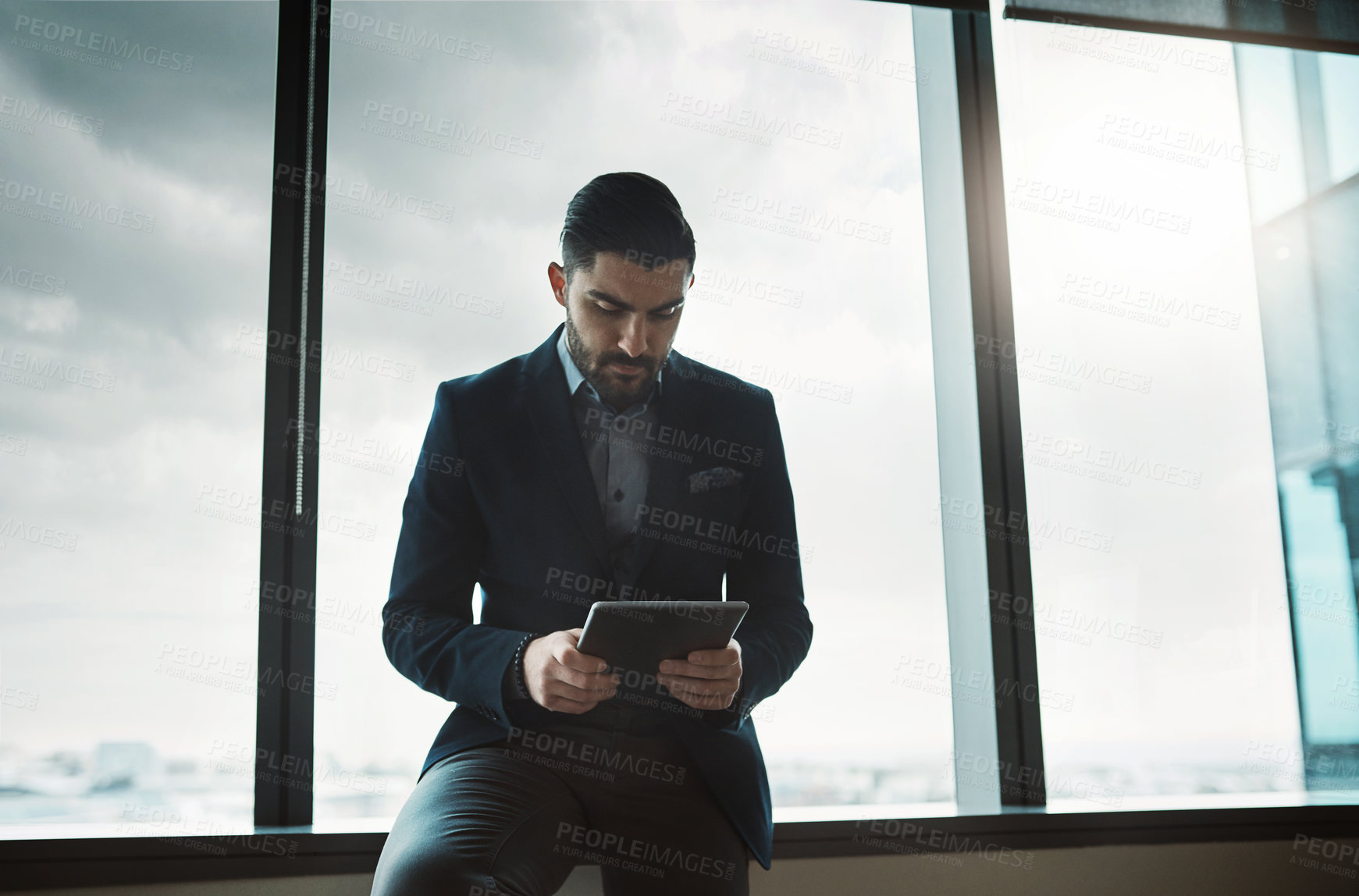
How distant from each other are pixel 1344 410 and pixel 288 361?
117 inches

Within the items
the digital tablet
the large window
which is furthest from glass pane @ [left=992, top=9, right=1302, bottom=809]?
the digital tablet

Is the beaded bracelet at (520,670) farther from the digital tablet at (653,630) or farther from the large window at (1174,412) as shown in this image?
the large window at (1174,412)

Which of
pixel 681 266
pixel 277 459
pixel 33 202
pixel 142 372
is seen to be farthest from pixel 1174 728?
pixel 33 202

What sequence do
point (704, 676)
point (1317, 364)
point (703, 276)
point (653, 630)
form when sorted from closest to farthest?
point (653, 630)
point (704, 676)
point (703, 276)
point (1317, 364)

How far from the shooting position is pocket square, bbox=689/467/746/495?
1.75 metres

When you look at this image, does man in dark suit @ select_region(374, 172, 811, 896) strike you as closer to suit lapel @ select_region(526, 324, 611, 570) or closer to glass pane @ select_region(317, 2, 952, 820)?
suit lapel @ select_region(526, 324, 611, 570)

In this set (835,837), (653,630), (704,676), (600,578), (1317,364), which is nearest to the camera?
(653,630)

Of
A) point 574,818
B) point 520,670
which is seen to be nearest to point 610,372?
point 520,670

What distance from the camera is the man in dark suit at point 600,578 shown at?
143cm

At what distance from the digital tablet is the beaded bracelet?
0.47 feet

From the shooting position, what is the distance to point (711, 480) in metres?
1.76

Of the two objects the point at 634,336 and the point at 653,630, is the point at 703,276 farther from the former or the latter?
the point at 653,630

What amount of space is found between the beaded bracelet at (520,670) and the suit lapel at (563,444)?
0.24 metres

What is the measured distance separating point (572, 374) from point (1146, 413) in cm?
173
